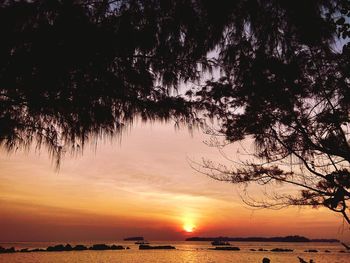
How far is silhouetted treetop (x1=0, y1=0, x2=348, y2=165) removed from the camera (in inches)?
101

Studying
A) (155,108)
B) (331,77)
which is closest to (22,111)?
(155,108)

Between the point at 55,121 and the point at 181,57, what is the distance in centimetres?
138

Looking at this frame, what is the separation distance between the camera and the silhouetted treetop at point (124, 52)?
2559 mm

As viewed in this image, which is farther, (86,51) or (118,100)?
(118,100)

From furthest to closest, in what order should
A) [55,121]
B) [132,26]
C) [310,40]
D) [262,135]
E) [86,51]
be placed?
[262,135]
[55,121]
[310,40]
[132,26]
[86,51]

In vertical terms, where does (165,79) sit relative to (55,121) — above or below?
above

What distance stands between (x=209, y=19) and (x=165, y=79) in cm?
69

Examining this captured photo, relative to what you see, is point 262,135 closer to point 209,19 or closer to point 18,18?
point 209,19

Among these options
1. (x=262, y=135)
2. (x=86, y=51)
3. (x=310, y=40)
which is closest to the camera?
(x=86, y=51)

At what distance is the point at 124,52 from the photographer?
9.53 ft

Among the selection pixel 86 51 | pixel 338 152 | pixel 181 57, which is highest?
pixel 181 57

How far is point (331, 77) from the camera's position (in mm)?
3469

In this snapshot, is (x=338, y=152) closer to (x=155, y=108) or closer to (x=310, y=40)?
(x=310, y=40)

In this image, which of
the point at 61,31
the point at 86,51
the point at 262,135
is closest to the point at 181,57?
the point at 86,51
